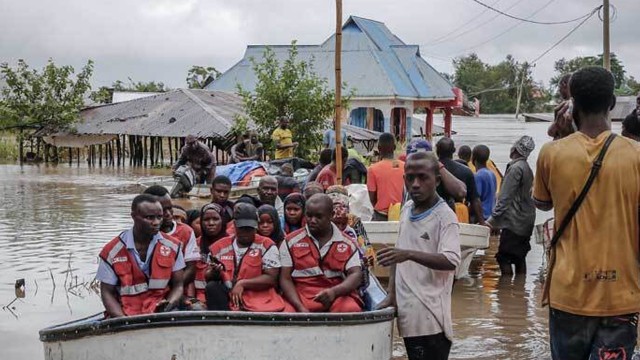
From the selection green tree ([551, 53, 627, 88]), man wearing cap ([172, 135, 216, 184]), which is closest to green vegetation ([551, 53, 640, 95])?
green tree ([551, 53, 627, 88])

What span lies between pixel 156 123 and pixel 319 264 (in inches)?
1175

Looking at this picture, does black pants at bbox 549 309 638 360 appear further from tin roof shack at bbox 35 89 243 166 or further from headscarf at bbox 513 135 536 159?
tin roof shack at bbox 35 89 243 166

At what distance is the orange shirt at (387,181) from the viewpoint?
977 cm

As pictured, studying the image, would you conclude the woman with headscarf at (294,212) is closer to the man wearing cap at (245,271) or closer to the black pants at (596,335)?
the man wearing cap at (245,271)

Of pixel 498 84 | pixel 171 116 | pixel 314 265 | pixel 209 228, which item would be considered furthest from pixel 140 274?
pixel 498 84

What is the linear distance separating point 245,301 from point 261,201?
2757 mm

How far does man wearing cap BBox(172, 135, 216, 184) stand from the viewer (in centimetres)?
1717

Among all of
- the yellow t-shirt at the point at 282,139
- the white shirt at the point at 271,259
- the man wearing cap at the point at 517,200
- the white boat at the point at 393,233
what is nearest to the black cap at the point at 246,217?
the white shirt at the point at 271,259

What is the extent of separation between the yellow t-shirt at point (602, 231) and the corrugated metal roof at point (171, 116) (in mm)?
27152

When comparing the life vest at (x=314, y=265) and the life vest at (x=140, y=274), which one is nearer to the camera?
the life vest at (x=140, y=274)

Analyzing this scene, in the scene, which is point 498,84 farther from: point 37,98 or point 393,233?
point 393,233

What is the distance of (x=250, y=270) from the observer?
6152 mm

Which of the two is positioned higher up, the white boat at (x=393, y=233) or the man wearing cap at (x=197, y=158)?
the man wearing cap at (x=197, y=158)

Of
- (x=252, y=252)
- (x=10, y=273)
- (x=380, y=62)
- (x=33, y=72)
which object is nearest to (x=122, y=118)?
(x=33, y=72)
